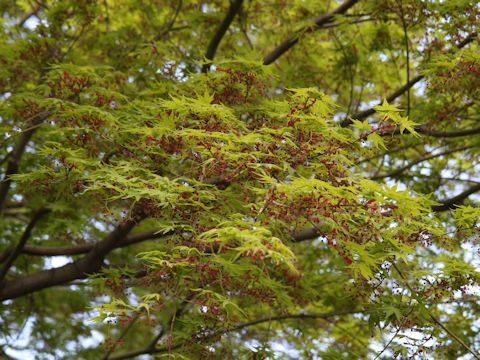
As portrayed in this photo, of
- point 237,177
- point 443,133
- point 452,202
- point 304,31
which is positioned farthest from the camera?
point 304,31

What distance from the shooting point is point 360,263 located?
3.38 meters

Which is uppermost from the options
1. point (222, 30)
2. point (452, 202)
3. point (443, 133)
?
point (222, 30)

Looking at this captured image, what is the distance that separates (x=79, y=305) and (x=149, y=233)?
8.32 feet

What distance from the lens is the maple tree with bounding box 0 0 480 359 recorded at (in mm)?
3385

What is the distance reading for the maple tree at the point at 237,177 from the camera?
338 cm

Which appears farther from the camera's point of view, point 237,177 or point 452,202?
point 452,202

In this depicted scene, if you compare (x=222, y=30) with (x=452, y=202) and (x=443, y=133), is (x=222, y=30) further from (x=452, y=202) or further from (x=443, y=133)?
(x=452, y=202)

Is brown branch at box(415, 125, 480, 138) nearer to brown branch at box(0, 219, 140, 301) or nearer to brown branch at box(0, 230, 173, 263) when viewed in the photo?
brown branch at box(0, 230, 173, 263)

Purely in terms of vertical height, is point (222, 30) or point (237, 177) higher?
point (222, 30)

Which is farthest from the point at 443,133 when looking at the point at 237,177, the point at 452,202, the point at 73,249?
the point at 73,249

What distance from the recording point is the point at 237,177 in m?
3.77

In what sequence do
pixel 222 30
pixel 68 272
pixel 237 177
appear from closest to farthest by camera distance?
pixel 237 177 → pixel 68 272 → pixel 222 30

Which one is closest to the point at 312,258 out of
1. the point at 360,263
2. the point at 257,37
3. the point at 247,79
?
the point at 257,37

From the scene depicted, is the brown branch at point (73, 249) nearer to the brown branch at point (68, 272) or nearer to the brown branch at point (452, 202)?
the brown branch at point (68, 272)
